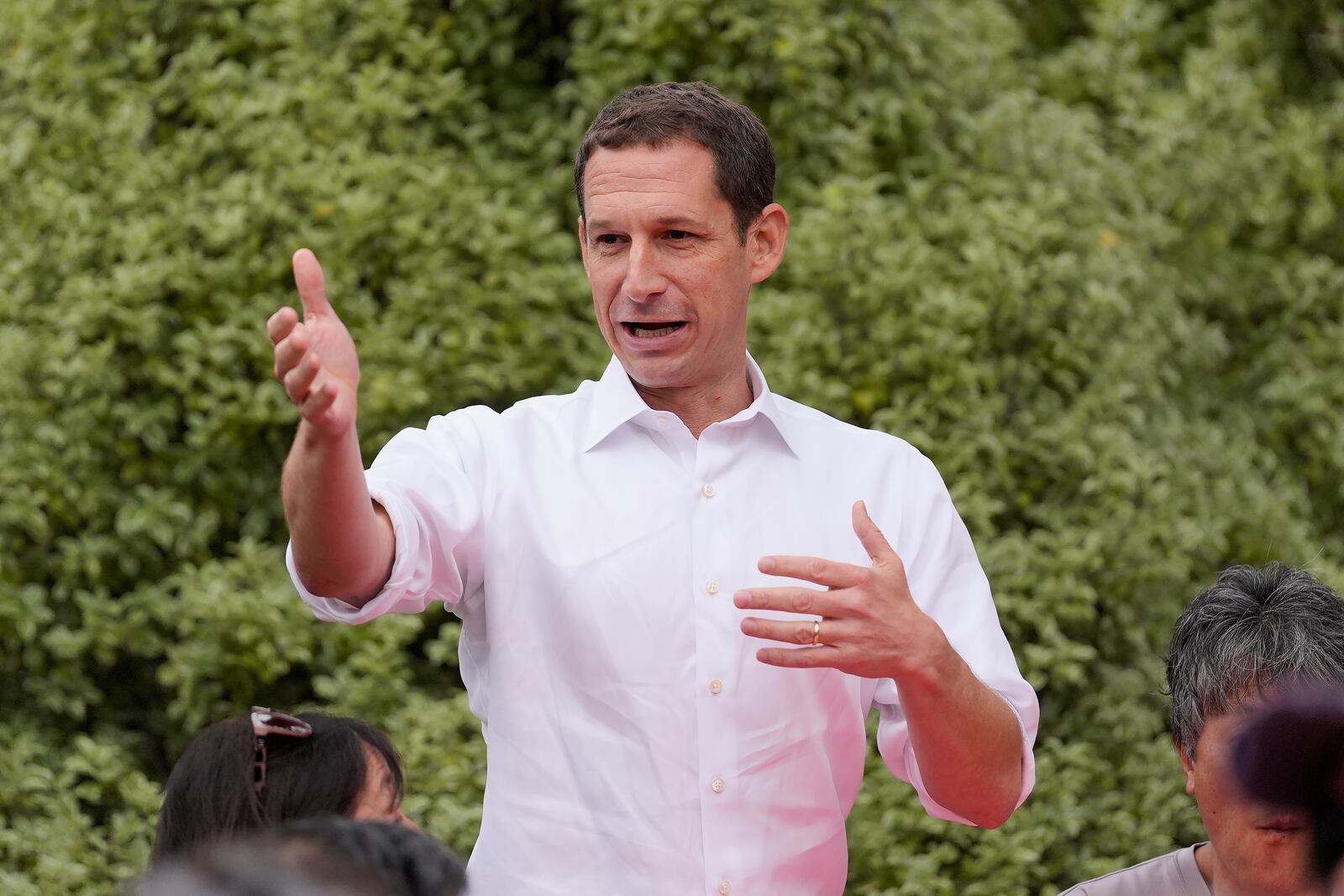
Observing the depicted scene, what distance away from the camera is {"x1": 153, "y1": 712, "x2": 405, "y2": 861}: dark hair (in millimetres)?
2299

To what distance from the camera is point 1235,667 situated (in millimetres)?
2850

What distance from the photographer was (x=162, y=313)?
15.5 ft

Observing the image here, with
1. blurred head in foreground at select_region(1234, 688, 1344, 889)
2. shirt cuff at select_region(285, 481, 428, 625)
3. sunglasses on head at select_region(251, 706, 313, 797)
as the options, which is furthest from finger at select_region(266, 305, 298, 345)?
blurred head in foreground at select_region(1234, 688, 1344, 889)

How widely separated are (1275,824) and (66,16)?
14.1 feet

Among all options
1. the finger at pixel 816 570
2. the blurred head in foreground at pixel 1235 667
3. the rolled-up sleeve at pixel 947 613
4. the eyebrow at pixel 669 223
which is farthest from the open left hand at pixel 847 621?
the eyebrow at pixel 669 223

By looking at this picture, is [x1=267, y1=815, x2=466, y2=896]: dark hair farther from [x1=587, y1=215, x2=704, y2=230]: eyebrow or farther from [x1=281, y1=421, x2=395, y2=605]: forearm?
[x1=587, y1=215, x2=704, y2=230]: eyebrow

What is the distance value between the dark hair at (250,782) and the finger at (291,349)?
0.56m

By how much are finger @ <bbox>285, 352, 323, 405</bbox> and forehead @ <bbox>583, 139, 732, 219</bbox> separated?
0.76 meters

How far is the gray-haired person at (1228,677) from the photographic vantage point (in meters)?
2.77

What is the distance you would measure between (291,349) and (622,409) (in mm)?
809

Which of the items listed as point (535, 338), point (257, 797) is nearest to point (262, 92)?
point (535, 338)

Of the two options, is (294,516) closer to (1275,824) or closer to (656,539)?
(656,539)

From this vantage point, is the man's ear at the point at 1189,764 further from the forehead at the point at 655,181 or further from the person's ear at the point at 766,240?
the forehead at the point at 655,181

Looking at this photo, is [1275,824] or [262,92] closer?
[1275,824]
